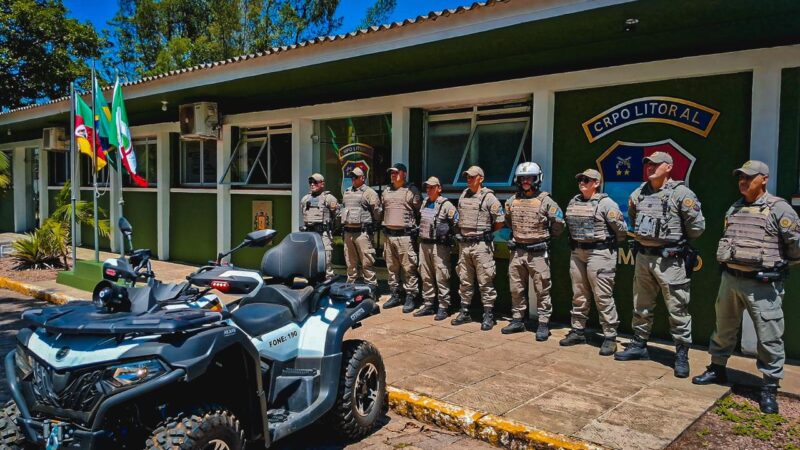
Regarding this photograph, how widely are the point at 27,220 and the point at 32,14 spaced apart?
32.7 ft

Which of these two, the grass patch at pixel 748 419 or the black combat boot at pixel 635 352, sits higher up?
the black combat boot at pixel 635 352

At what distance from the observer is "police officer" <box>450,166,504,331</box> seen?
6.60m

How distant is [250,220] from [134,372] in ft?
26.8

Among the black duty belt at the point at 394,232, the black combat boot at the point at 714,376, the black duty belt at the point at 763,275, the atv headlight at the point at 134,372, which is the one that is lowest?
the black combat boot at the point at 714,376

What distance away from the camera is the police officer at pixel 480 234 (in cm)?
660

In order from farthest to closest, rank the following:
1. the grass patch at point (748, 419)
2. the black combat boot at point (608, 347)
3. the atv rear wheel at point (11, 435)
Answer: the black combat boot at point (608, 347) → the grass patch at point (748, 419) → the atv rear wheel at point (11, 435)

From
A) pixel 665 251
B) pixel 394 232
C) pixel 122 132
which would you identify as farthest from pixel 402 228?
pixel 122 132

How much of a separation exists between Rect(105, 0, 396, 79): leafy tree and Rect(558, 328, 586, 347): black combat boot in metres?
21.6

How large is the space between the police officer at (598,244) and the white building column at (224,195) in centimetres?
702

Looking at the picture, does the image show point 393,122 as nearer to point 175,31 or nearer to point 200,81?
point 200,81

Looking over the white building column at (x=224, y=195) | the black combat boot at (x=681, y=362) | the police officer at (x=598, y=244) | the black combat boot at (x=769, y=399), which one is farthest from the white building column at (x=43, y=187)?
the black combat boot at (x=769, y=399)

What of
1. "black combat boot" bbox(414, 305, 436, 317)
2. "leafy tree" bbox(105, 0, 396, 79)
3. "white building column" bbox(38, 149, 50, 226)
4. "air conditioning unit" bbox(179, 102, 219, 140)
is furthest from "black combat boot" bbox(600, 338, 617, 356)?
"leafy tree" bbox(105, 0, 396, 79)

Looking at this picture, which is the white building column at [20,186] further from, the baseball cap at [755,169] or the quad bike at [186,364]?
the baseball cap at [755,169]

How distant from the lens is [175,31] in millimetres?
29188
